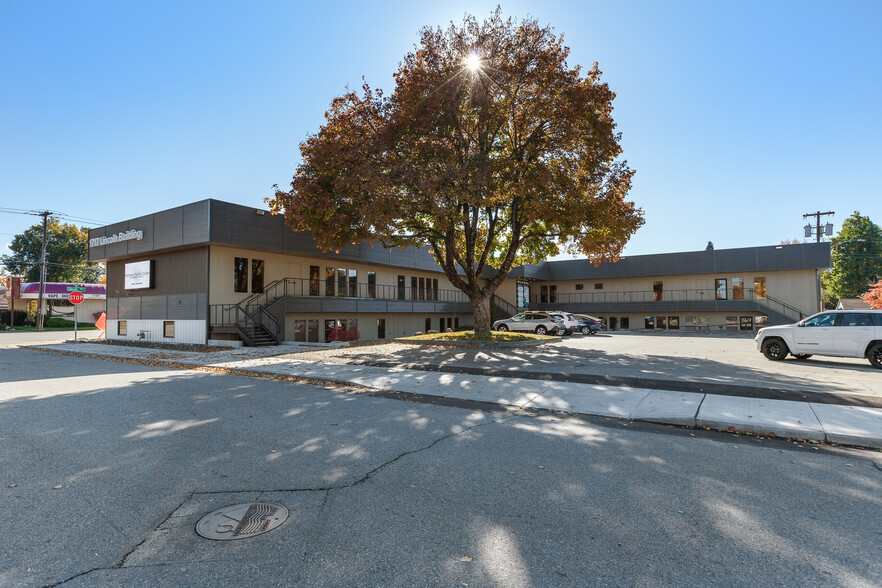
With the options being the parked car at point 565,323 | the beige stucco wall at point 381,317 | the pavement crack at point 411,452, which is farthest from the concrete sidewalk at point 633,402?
the parked car at point 565,323

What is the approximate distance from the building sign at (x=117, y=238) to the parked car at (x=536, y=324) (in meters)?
22.4

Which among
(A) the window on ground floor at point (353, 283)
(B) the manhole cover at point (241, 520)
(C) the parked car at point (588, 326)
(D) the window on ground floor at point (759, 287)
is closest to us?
(B) the manhole cover at point (241, 520)

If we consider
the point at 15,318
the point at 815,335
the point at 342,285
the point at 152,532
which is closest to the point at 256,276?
the point at 342,285

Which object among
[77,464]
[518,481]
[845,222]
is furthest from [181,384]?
[845,222]

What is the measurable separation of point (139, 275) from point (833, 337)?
30628 mm

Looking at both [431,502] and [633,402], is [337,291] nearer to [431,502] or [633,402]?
[633,402]

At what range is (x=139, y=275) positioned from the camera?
2489 centimetres

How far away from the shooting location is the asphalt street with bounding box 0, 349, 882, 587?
2988mm

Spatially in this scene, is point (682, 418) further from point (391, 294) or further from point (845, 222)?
point (845, 222)

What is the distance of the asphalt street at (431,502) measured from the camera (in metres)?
2.99

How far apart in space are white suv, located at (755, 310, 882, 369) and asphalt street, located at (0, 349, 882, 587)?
9833mm

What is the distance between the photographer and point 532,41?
19.1m

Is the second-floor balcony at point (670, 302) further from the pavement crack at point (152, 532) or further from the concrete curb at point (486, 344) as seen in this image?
the pavement crack at point (152, 532)

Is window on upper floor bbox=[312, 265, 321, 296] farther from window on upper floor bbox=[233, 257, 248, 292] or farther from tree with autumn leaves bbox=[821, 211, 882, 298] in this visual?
tree with autumn leaves bbox=[821, 211, 882, 298]
